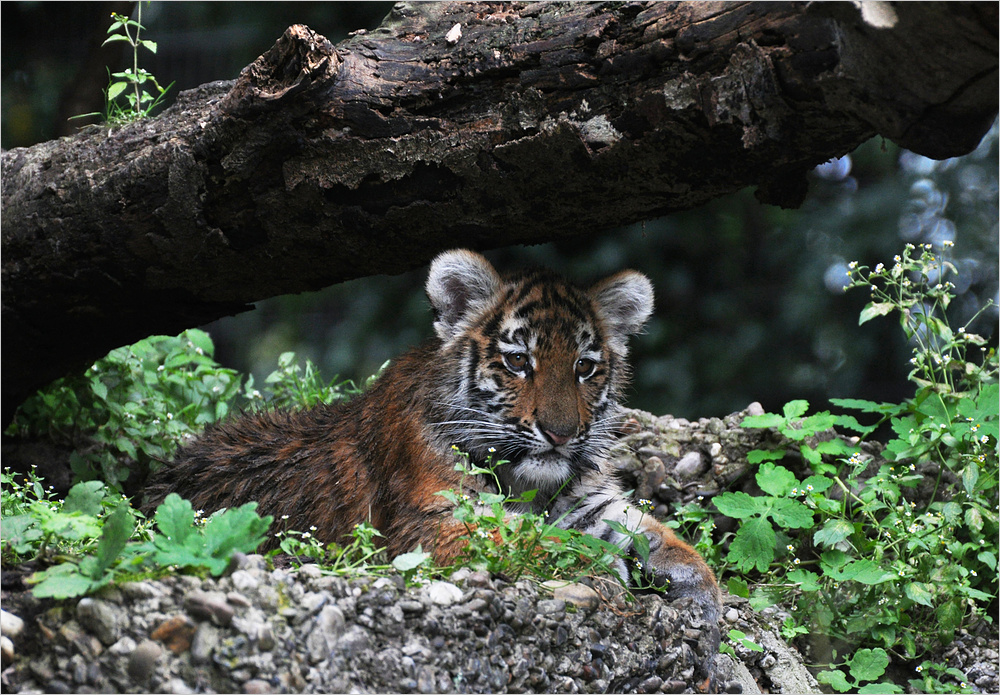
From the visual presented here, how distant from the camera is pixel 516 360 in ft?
12.2

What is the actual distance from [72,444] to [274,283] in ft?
5.69

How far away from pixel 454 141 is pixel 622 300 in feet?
3.80

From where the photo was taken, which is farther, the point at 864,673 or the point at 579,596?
the point at 864,673

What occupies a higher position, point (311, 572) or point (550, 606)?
point (311, 572)

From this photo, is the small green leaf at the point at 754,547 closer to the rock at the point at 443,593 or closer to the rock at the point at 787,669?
the rock at the point at 787,669

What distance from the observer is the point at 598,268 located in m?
6.05

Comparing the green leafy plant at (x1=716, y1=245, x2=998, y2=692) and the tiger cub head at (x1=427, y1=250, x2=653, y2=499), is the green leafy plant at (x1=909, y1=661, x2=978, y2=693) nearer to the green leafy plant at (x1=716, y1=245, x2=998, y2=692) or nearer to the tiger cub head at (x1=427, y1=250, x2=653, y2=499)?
the green leafy plant at (x1=716, y1=245, x2=998, y2=692)

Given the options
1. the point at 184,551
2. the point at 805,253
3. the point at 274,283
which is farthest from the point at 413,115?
the point at 805,253

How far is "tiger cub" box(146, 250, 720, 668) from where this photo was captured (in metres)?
3.53

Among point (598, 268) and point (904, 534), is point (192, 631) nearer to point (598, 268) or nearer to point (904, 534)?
point (904, 534)

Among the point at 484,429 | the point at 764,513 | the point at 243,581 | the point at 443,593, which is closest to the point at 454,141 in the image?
the point at 484,429

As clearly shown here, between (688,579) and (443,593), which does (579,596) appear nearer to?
(443,593)

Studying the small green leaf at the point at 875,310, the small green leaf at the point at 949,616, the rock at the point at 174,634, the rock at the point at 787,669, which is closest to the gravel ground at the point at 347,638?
the rock at the point at 174,634

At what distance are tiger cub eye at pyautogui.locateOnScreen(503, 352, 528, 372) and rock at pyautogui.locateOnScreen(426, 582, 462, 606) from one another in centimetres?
116
